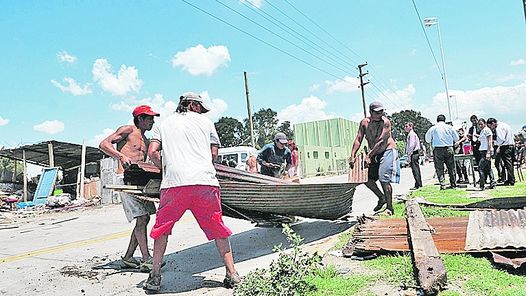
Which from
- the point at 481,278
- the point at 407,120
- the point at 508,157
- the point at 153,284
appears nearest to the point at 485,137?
the point at 508,157

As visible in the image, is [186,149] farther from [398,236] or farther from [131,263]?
[398,236]

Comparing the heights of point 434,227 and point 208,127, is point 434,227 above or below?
below

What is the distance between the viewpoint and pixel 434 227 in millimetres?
4758

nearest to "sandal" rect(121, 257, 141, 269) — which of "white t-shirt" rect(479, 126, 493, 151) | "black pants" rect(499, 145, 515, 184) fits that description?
"white t-shirt" rect(479, 126, 493, 151)

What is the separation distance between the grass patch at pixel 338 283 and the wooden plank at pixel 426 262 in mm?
382

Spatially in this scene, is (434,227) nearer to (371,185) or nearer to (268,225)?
(371,185)

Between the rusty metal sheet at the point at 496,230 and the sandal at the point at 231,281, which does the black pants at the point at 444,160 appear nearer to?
the rusty metal sheet at the point at 496,230

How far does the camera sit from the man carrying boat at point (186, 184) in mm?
3959

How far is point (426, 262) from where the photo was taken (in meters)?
3.22

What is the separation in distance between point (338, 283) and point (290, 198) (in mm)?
2087

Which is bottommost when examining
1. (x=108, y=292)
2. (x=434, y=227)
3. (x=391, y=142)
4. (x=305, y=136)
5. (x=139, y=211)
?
(x=108, y=292)

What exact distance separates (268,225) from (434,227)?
124 inches

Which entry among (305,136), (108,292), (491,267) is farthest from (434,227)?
(305,136)

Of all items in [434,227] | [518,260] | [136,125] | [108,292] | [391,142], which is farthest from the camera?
[391,142]
